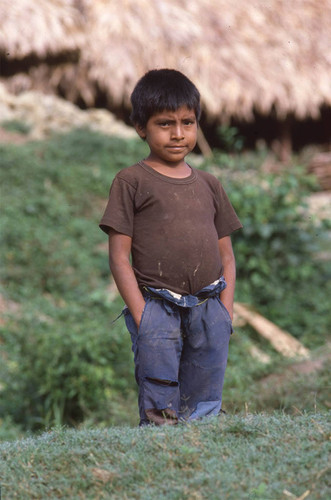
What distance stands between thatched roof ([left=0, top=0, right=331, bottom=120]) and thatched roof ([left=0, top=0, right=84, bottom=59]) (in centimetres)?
8

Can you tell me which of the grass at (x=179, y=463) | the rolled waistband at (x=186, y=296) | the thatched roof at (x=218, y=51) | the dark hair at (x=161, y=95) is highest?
the thatched roof at (x=218, y=51)

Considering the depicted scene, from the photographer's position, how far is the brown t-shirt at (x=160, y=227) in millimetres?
2527

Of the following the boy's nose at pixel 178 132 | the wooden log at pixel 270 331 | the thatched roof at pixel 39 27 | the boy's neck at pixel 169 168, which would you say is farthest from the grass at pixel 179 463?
the thatched roof at pixel 39 27

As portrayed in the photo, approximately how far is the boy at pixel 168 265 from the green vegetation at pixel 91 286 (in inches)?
49.3

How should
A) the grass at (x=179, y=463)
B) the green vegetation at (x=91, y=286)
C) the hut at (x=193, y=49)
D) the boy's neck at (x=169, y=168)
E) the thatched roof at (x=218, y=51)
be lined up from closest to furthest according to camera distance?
1. the grass at (x=179, y=463)
2. the boy's neck at (x=169, y=168)
3. the green vegetation at (x=91, y=286)
4. the hut at (x=193, y=49)
5. the thatched roof at (x=218, y=51)

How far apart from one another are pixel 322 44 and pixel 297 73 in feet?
2.54

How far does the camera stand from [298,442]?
2.11m

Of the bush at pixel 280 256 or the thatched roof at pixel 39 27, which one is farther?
the thatched roof at pixel 39 27

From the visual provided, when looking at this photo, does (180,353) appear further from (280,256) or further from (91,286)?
(280,256)

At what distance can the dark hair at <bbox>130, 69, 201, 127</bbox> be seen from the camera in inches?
99.2

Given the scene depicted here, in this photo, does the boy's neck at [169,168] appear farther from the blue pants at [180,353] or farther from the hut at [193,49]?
the hut at [193,49]

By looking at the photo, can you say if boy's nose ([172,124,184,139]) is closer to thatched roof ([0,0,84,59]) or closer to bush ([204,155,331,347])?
bush ([204,155,331,347])

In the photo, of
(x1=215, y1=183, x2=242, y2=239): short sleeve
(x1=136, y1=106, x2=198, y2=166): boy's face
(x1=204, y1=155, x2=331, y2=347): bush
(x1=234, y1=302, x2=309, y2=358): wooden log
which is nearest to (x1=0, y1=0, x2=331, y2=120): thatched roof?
(x1=204, y1=155, x2=331, y2=347): bush

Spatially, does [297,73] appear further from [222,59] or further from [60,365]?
[60,365]
